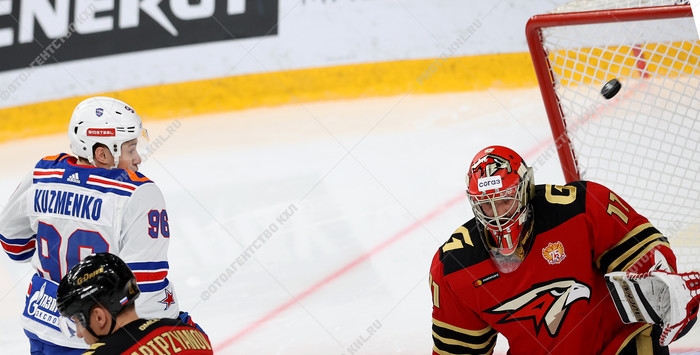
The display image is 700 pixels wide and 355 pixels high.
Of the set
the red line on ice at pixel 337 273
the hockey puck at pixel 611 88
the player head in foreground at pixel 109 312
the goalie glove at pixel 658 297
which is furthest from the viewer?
the red line on ice at pixel 337 273

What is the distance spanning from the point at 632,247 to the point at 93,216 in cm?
152

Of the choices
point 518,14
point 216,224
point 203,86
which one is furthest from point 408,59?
point 216,224

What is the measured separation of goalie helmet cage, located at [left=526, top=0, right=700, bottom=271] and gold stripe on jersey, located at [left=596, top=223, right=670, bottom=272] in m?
0.87

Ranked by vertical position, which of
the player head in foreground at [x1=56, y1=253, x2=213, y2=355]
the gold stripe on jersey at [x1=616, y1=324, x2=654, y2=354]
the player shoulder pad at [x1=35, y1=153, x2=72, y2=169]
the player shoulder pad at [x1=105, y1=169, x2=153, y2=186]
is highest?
the gold stripe on jersey at [x1=616, y1=324, x2=654, y2=354]

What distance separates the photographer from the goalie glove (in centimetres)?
250

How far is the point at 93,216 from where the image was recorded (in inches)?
111

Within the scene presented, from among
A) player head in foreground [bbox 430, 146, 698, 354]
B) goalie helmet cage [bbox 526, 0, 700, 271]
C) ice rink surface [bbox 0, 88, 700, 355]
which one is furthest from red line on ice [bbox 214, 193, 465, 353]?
player head in foreground [bbox 430, 146, 698, 354]

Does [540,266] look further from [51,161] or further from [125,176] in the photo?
[51,161]

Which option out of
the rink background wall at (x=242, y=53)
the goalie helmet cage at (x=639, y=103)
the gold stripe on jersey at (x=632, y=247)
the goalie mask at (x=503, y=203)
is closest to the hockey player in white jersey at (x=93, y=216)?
the goalie mask at (x=503, y=203)

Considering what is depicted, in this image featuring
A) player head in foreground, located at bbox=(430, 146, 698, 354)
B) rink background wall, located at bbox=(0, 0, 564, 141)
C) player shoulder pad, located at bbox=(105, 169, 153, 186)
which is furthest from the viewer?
rink background wall, located at bbox=(0, 0, 564, 141)

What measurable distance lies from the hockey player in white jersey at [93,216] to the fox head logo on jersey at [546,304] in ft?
3.27

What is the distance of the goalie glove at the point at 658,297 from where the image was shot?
2.50 m

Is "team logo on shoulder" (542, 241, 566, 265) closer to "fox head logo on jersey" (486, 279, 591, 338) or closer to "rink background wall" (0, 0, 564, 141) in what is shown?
"fox head logo on jersey" (486, 279, 591, 338)

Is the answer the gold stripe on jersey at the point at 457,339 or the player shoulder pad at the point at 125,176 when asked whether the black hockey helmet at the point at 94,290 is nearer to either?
the player shoulder pad at the point at 125,176
